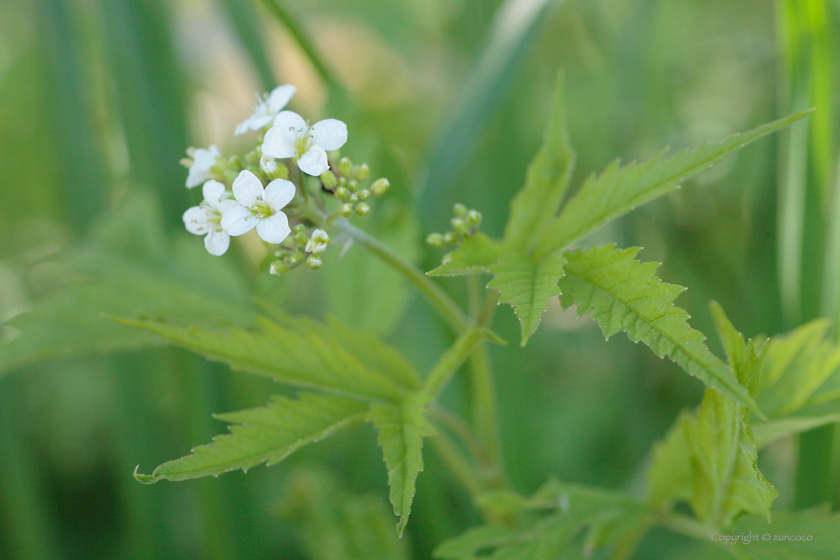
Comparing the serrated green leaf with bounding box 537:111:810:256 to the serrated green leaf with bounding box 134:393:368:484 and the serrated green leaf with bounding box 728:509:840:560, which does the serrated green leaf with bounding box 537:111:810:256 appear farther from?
the serrated green leaf with bounding box 728:509:840:560

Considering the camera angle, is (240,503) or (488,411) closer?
(488,411)

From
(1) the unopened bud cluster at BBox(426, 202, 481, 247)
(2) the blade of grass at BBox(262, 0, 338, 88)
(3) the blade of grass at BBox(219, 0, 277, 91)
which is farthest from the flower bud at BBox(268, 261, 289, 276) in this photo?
(3) the blade of grass at BBox(219, 0, 277, 91)

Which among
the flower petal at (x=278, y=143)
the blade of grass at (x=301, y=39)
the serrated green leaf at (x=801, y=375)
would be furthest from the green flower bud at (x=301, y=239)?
the serrated green leaf at (x=801, y=375)

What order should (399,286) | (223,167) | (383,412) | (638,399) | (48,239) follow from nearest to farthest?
(383,412)
(223,167)
(399,286)
(638,399)
(48,239)

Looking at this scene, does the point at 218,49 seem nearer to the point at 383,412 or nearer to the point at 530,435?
the point at 530,435

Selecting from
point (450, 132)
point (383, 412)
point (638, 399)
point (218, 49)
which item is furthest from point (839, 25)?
point (218, 49)
